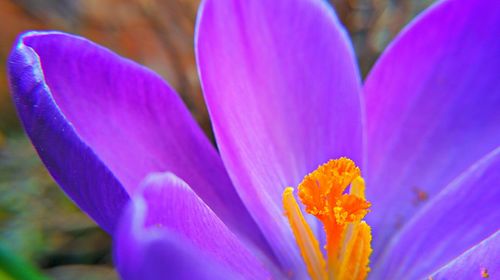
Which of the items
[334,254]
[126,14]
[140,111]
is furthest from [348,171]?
[126,14]

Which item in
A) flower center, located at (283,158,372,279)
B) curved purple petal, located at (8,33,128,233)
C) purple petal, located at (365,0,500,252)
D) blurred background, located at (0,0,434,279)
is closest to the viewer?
curved purple petal, located at (8,33,128,233)

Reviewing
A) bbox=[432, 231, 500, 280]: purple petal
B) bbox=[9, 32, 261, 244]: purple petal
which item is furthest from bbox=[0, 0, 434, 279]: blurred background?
bbox=[432, 231, 500, 280]: purple petal

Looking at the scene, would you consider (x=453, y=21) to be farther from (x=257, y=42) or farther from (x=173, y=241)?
(x=173, y=241)

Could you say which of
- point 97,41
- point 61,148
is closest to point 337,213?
point 61,148

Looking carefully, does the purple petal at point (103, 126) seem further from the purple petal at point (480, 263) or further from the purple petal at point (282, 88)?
the purple petal at point (480, 263)

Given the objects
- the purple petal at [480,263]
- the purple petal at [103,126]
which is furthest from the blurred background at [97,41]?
the purple petal at [480,263]

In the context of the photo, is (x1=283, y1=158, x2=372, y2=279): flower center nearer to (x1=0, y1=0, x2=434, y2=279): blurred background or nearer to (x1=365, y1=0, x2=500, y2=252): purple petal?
(x1=365, y1=0, x2=500, y2=252): purple petal

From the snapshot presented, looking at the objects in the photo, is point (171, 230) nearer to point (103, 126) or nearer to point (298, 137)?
point (103, 126)
